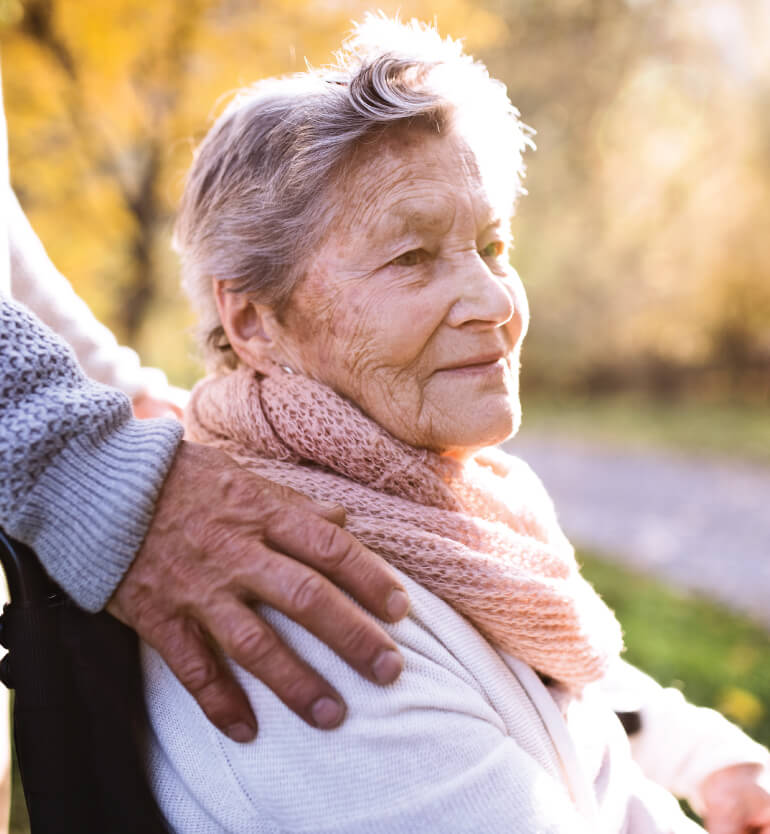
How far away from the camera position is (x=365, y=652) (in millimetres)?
1320

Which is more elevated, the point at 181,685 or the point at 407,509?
the point at 407,509

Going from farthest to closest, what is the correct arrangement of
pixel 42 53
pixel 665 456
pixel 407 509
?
pixel 665 456, pixel 42 53, pixel 407 509

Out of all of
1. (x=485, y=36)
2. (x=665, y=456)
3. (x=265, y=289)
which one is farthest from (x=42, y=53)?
(x=665, y=456)

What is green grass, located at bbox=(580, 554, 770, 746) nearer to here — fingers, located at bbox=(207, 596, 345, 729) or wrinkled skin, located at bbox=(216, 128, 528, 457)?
wrinkled skin, located at bbox=(216, 128, 528, 457)

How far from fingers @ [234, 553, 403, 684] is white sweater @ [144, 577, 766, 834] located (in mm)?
38

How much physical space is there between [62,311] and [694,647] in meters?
4.40

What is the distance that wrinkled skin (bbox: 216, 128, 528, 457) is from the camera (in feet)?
5.46

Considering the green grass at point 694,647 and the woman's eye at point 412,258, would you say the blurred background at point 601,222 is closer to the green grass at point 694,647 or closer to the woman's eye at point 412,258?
the green grass at point 694,647

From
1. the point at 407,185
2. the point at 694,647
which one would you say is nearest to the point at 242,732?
the point at 407,185

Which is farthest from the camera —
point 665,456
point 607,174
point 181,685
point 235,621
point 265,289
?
point 607,174

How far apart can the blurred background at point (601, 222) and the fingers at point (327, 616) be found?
52.2 inches

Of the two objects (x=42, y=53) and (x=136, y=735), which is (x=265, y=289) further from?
(x=42, y=53)

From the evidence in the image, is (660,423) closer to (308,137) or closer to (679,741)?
(679,741)

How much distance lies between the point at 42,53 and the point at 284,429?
18.5 feet
